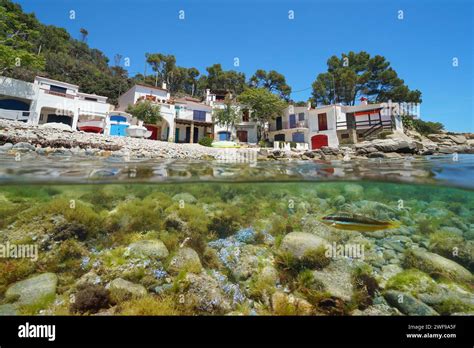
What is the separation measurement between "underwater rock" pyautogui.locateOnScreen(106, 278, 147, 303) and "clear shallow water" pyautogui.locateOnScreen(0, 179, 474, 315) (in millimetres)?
23

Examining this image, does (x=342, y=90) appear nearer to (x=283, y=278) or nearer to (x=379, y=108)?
(x=379, y=108)

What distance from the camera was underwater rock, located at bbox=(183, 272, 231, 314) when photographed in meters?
4.94

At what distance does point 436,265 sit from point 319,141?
2941cm

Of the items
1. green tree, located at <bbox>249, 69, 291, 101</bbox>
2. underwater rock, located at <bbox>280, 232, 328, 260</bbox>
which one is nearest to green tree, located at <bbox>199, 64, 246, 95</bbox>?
green tree, located at <bbox>249, 69, 291, 101</bbox>

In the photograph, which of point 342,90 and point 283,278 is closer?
point 283,278

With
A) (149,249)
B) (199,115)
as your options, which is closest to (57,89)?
(199,115)

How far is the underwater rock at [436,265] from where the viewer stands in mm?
6211

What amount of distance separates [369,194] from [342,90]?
3562 cm

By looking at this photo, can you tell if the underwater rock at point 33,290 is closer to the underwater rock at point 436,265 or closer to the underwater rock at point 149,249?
the underwater rock at point 149,249

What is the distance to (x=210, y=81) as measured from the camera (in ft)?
180

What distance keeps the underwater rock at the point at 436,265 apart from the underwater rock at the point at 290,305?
3538 mm

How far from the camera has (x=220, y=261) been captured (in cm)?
657

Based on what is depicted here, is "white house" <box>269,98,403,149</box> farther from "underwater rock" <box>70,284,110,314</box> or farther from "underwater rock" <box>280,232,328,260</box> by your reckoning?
"underwater rock" <box>70,284,110,314</box>
